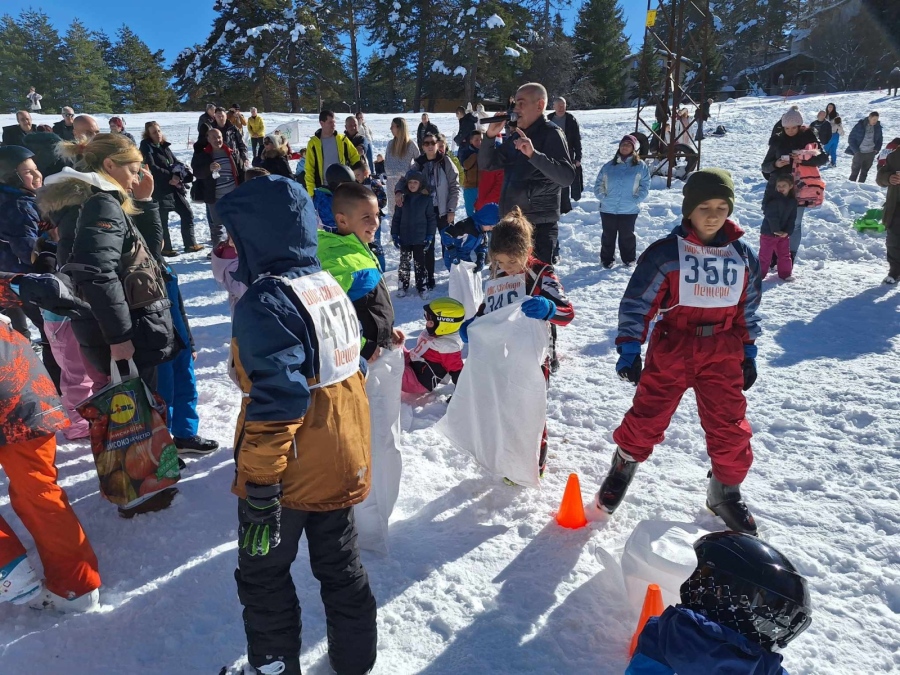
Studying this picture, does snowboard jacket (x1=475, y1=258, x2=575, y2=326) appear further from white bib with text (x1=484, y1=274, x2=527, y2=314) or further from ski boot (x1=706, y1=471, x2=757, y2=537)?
ski boot (x1=706, y1=471, x2=757, y2=537)

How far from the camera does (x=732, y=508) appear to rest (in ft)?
9.89

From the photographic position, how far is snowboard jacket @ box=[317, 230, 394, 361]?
2650 mm

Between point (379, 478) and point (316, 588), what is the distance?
0.58 metres

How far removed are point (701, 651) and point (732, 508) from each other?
1624 mm

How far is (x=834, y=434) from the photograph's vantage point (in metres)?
4.02

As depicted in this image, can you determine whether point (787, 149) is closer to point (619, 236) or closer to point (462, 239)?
point (619, 236)

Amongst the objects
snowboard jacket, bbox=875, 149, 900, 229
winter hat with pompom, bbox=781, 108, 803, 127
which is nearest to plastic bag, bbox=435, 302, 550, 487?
snowboard jacket, bbox=875, 149, 900, 229

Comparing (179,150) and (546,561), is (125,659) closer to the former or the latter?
(546,561)

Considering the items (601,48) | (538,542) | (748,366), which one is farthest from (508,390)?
(601,48)

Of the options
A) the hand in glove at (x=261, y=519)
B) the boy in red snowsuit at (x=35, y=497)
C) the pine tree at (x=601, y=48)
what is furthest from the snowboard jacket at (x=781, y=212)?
the pine tree at (x=601, y=48)

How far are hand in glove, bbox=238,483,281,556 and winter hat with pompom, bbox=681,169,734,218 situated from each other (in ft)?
7.69

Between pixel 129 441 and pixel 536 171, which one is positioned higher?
pixel 536 171

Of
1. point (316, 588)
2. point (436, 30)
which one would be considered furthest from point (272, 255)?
point (436, 30)

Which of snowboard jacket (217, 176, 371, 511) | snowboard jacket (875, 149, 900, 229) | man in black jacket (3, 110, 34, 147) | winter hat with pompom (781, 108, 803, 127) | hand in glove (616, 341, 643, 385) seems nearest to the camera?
snowboard jacket (217, 176, 371, 511)
